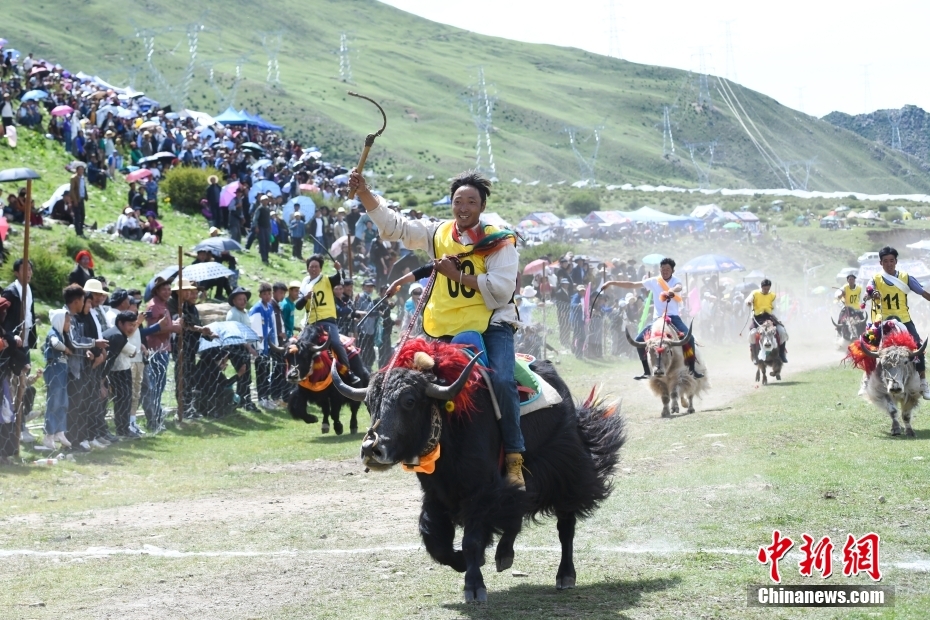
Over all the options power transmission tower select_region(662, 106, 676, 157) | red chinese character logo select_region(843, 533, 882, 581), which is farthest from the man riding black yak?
power transmission tower select_region(662, 106, 676, 157)

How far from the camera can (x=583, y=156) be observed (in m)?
140

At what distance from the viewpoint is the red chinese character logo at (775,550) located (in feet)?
24.6

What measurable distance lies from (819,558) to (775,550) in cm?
39

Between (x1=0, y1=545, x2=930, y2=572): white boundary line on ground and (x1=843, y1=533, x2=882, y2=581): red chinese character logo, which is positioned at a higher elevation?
(x1=843, y1=533, x2=882, y2=581): red chinese character logo

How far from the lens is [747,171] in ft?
505

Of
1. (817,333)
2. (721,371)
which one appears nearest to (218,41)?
(817,333)

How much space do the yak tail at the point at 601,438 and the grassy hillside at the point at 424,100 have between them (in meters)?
97.7

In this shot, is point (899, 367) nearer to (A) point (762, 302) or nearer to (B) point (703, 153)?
(A) point (762, 302)

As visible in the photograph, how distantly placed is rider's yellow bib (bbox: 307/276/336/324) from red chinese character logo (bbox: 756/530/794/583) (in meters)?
9.87

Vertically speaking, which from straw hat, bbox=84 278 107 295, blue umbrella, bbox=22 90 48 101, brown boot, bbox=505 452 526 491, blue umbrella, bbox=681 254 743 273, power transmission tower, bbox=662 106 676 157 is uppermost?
power transmission tower, bbox=662 106 676 157

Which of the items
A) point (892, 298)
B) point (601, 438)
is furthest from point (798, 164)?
point (601, 438)

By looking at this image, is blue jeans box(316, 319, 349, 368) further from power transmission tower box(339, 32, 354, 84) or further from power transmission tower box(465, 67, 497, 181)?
power transmission tower box(339, 32, 354, 84)

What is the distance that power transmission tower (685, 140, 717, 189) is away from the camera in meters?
143

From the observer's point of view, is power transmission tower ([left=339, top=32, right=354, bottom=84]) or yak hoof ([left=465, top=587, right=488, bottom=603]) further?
power transmission tower ([left=339, top=32, right=354, bottom=84])
